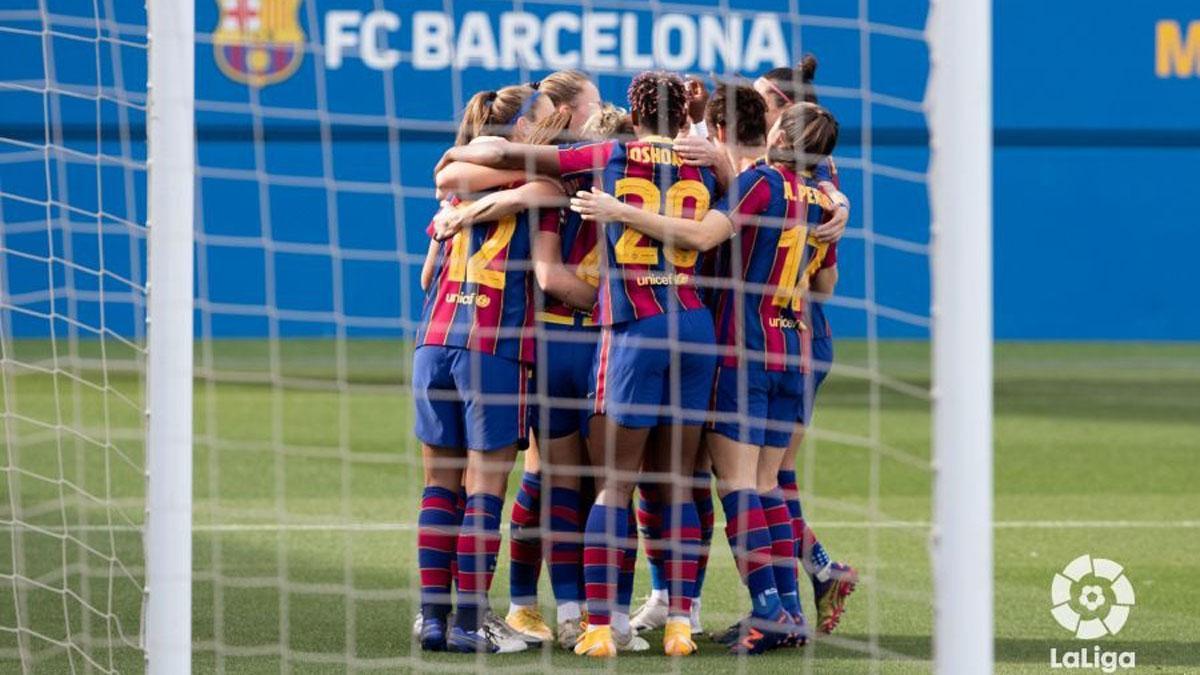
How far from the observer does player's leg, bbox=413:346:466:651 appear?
17.7ft

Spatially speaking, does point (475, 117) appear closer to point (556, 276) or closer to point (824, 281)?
point (556, 276)

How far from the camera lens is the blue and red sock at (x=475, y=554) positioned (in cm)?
534

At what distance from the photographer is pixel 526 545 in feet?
18.3

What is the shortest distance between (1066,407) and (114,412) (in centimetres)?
623

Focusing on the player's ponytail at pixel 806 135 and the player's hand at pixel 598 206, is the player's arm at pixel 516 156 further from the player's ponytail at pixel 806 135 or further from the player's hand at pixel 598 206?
the player's ponytail at pixel 806 135

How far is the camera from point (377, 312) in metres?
16.2

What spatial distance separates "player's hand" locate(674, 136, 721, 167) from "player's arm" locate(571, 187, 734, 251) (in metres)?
0.17

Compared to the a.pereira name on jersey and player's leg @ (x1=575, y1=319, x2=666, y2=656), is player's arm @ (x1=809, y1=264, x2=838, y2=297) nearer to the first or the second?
player's leg @ (x1=575, y1=319, x2=666, y2=656)

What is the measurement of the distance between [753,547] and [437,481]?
94 cm

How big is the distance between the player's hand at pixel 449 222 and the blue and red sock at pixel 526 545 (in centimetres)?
80

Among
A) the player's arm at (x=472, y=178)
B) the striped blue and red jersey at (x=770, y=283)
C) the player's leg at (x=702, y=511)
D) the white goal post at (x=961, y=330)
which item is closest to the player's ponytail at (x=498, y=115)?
the player's arm at (x=472, y=178)

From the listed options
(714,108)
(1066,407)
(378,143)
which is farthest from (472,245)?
(378,143)

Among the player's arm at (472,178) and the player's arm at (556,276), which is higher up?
the player's arm at (472,178)

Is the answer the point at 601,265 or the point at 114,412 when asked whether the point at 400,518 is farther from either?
the point at 114,412
